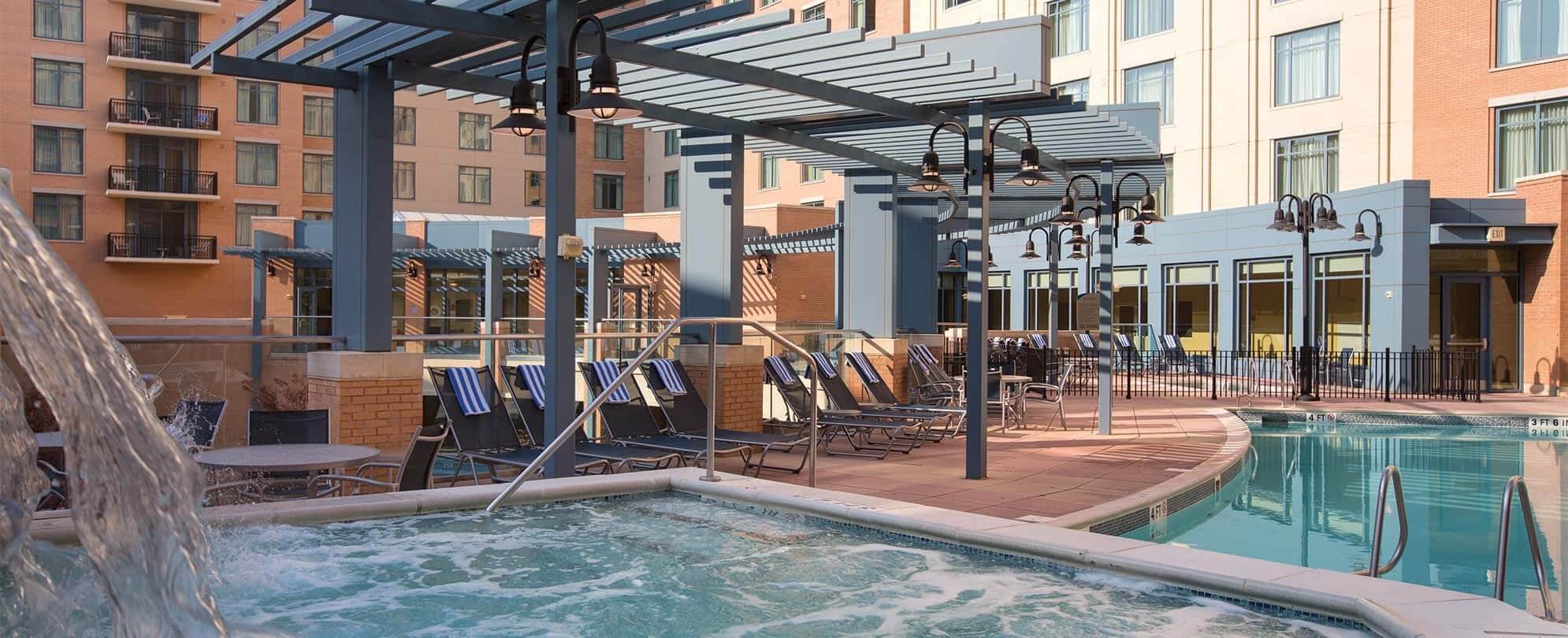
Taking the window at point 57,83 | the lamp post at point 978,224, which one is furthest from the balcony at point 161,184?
the lamp post at point 978,224

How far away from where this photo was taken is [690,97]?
11227 millimetres

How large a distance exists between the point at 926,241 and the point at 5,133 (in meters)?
36.7

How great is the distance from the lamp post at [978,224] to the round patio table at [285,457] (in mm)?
4801

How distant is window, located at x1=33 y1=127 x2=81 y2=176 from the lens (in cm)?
4100

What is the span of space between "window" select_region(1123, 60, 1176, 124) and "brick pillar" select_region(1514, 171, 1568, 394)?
9349 mm

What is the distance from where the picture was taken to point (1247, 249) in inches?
1070

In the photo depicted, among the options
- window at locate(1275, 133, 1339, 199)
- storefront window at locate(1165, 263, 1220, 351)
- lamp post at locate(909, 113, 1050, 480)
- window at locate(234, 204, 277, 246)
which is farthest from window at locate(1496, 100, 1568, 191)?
window at locate(234, 204, 277, 246)

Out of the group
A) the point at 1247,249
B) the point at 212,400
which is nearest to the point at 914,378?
the point at 212,400

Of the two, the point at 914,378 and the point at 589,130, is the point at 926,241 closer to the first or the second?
the point at 914,378

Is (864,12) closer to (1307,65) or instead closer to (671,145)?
(671,145)

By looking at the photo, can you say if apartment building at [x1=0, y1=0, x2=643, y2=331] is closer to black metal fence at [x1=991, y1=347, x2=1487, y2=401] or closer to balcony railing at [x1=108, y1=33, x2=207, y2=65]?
balcony railing at [x1=108, y1=33, x2=207, y2=65]

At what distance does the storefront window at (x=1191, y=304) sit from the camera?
28656mm

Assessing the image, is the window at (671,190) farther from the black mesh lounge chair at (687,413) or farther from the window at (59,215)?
the black mesh lounge chair at (687,413)

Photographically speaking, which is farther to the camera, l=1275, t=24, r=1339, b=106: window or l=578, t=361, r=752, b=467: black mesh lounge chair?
l=1275, t=24, r=1339, b=106: window
